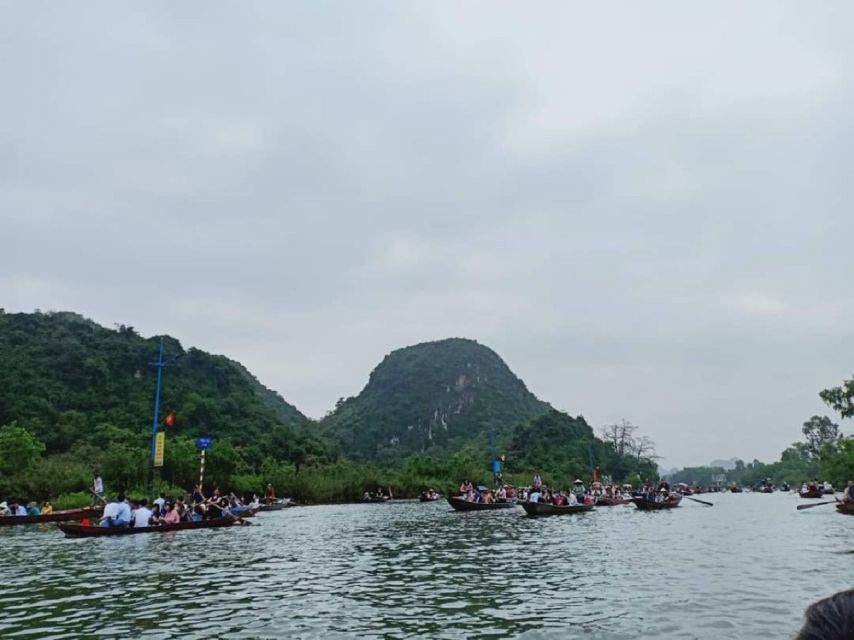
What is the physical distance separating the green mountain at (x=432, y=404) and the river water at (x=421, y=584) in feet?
300

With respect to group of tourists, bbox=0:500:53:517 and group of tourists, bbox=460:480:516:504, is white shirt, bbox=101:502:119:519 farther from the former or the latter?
group of tourists, bbox=460:480:516:504

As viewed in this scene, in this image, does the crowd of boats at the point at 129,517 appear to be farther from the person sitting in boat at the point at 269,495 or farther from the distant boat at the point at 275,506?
the person sitting in boat at the point at 269,495

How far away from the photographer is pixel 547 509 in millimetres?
33938

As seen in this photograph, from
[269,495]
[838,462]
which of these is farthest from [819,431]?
[269,495]

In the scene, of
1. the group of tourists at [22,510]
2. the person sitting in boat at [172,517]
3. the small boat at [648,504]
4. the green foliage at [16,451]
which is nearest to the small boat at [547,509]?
the small boat at [648,504]

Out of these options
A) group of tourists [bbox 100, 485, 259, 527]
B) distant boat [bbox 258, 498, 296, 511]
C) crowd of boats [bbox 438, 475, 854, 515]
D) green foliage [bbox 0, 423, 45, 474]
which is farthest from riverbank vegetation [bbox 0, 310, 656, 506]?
crowd of boats [bbox 438, 475, 854, 515]

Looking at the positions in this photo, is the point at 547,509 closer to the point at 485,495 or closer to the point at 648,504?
the point at 485,495

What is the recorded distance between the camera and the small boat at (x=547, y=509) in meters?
33.3

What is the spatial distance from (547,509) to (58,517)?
2205cm

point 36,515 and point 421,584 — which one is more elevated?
point 36,515

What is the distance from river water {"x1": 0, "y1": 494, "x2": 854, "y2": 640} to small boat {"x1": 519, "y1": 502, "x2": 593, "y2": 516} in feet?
33.9

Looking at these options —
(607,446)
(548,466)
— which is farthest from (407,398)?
(548,466)

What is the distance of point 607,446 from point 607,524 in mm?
83651

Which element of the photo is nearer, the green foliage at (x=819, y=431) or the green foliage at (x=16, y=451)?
the green foliage at (x=16, y=451)
